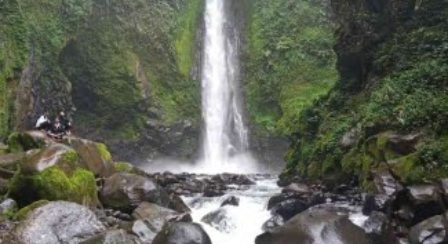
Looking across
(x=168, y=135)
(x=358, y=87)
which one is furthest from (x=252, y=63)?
(x=358, y=87)

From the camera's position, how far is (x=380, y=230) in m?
10.4

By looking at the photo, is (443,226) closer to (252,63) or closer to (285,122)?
(285,122)

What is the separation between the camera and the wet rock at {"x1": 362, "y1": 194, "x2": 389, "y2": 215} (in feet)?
40.2

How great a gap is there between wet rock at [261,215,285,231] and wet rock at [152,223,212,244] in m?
2.79

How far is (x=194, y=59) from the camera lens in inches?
1435

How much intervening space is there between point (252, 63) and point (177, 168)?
9911 millimetres

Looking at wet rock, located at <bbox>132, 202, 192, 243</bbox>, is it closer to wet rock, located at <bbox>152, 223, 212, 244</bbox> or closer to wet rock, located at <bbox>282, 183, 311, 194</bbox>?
wet rock, located at <bbox>152, 223, 212, 244</bbox>

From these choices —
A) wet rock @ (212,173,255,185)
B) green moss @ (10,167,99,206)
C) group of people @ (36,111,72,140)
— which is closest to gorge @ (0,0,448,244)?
green moss @ (10,167,99,206)

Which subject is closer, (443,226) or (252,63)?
(443,226)

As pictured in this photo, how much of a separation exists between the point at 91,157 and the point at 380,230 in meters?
8.22

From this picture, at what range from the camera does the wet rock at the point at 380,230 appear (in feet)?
33.9

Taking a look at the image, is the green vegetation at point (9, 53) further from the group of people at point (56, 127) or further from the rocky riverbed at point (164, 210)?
the rocky riverbed at point (164, 210)

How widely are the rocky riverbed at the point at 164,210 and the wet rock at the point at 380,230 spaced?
20mm

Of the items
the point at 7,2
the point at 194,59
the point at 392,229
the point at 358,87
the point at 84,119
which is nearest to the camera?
the point at 392,229
